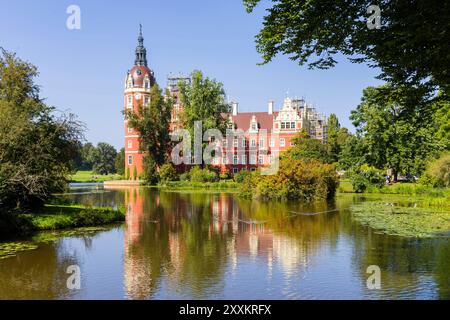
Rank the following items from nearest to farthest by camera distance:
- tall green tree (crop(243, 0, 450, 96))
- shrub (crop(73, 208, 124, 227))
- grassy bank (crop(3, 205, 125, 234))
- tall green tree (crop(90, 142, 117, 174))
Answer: tall green tree (crop(243, 0, 450, 96)) < grassy bank (crop(3, 205, 125, 234)) < shrub (crop(73, 208, 124, 227)) < tall green tree (crop(90, 142, 117, 174))

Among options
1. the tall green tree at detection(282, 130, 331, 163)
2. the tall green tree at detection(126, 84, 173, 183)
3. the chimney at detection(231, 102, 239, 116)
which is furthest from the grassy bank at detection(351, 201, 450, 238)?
the chimney at detection(231, 102, 239, 116)

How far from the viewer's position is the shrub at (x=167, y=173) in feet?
181

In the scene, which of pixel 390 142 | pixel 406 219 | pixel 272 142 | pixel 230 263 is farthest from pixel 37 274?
pixel 272 142

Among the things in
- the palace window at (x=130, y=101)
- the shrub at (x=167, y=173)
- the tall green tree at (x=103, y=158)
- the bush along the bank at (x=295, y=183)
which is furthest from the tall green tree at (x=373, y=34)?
the tall green tree at (x=103, y=158)

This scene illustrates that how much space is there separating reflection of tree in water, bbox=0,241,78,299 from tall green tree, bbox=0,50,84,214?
3.72m

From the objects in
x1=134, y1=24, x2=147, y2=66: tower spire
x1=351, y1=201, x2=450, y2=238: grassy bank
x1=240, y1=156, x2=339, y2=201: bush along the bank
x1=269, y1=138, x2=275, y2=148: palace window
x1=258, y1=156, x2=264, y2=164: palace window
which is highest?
x1=134, y1=24, x2=147, y2=66: tower spire

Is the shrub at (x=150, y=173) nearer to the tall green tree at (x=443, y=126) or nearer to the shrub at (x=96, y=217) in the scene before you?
the tall green tree at (x=443, y=126)

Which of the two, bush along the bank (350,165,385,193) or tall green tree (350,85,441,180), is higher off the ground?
tall green tree (350,85,441,180)

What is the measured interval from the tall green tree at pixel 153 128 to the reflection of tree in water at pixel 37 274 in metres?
43.6

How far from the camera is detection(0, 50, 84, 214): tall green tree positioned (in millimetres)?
16609

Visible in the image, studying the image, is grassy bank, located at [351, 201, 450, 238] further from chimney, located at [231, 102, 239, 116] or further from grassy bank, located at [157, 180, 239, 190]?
chimney, located at [231, 102, 239, 116]

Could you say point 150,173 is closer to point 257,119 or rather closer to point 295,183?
point 257,119

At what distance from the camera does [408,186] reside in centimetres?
3841

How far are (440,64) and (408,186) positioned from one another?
1222 inches
